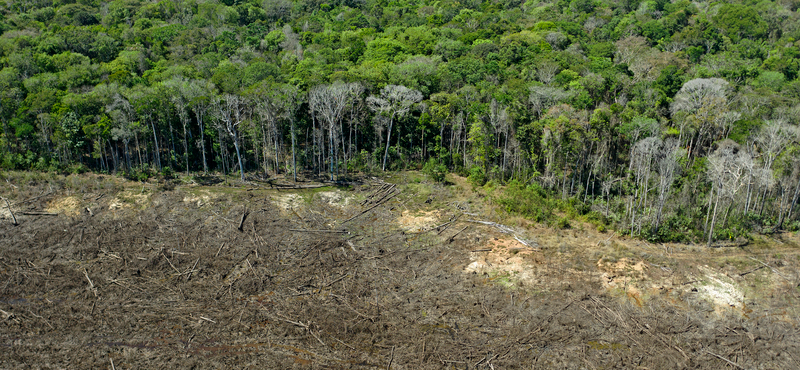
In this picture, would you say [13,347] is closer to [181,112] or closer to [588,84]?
[181,112]

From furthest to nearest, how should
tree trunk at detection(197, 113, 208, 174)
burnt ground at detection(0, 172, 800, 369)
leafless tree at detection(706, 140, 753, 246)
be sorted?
tree trunk at detection(197, 113, 208, 174) < leafless tree at detection(706, 140, 753, 246) < burnt ground at detection(0, 172, 800, 369)

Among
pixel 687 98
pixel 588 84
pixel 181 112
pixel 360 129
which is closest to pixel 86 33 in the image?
pixel 181 112

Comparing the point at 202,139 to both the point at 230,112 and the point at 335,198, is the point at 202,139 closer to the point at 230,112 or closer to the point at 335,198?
the point at 230,112

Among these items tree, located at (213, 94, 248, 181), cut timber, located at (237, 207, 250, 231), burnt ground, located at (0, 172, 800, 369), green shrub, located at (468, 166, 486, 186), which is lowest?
burnt ground, located at (0, 172, 800, 369)

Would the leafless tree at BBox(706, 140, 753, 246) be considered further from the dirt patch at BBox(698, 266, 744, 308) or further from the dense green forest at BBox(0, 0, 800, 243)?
the dirt patch at BBox(698, 266, 744, 308)

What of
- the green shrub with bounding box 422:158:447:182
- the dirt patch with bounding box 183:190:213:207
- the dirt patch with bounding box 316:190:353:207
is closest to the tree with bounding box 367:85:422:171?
the green shrub with bounding box 422:158:447:182

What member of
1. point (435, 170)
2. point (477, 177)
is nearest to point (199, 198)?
point (435, 170)
